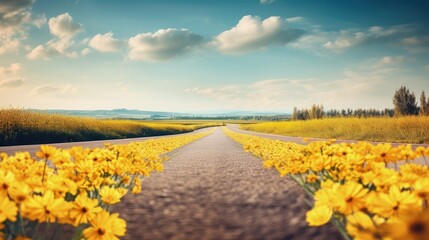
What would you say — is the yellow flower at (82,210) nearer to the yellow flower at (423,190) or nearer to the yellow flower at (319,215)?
the yellow flower at (319,215)

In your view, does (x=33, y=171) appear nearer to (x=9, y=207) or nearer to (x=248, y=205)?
(x=9, y=207)

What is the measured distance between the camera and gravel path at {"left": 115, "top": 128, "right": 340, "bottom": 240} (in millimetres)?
2262

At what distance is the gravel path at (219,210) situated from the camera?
2262 millimetres

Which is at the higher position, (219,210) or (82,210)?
(82,210)

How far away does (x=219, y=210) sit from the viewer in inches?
112

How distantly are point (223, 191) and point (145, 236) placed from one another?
1525 mm

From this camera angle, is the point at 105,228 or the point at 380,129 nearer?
the point at 105,228

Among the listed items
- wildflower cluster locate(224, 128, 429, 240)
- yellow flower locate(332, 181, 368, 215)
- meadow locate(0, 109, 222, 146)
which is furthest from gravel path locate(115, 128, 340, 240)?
meadow locate(0, 109, 222, 146)

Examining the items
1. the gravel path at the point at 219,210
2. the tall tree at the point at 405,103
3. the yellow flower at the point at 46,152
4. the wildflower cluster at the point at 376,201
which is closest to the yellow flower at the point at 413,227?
the wildflower cluster at the point at 376,201

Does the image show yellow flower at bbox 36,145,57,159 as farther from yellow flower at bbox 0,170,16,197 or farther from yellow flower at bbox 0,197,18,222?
yellow flower at bbox 0,197,18,222

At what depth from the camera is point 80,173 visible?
8.24 feet

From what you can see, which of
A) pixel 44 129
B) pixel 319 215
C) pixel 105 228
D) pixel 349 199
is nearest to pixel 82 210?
pixel 105 228

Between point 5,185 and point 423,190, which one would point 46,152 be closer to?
point 5,185

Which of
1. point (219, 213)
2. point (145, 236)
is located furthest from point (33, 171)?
point (219, 213)
